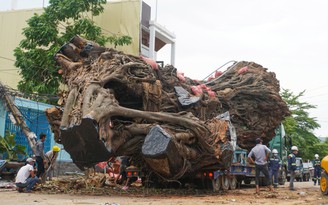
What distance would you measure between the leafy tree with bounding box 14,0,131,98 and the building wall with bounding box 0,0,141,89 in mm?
6606

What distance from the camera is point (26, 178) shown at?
41.0 feet

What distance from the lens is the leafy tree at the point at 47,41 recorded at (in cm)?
2153

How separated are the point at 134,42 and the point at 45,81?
31.5ft

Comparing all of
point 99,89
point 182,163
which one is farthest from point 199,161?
point 99,89

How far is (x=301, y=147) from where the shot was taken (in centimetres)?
3684

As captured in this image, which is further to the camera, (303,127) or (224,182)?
(303,127)

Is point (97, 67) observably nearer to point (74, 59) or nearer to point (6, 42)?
point (74, 59)

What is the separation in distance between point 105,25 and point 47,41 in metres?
9.06

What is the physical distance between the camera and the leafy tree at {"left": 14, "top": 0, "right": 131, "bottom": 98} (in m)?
21.5

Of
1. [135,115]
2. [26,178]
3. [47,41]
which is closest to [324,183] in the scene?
[135,115]

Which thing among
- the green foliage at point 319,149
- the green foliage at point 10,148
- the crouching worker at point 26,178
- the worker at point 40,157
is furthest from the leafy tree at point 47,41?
the green foliage at point 319,149

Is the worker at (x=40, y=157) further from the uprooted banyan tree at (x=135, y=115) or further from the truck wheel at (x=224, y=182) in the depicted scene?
the truck wheel at (x=224, y=182)

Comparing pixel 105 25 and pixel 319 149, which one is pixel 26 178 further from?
pixel 319 149

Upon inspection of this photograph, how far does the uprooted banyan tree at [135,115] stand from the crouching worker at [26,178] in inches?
45.5
